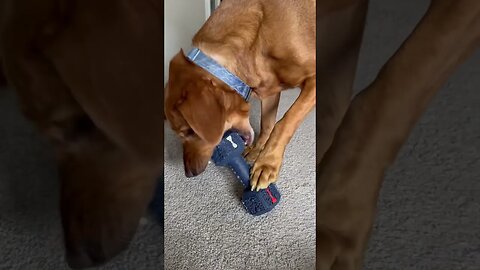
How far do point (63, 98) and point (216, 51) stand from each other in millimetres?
890

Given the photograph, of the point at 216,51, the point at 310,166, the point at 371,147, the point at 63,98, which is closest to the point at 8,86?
the point at 63,98

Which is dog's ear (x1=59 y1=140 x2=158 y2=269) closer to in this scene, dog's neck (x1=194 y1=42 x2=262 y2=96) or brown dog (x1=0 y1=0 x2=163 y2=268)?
brown dog (x1=0 y1=0 x2=163 y2=268)

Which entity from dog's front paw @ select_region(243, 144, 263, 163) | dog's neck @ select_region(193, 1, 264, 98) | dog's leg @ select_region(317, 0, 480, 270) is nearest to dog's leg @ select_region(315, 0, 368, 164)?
dog's leg @ select_region(317, 0, 480, 270)

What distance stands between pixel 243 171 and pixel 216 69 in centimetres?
26

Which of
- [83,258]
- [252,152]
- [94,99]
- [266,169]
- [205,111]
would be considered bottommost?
[252,152]

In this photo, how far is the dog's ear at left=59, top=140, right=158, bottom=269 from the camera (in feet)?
1.53

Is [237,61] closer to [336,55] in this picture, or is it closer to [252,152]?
[252,152]

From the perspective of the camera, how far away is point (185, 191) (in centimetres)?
139

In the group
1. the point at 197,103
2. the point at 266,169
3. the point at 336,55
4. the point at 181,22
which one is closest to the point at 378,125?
the point at 336,55

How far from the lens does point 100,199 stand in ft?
1.55

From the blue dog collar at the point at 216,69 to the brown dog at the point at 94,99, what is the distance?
2.72ft

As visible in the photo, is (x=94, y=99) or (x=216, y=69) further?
(x=216, y=69)

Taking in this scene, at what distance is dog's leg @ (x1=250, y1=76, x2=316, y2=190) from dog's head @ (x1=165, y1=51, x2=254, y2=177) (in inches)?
Result: 5.1

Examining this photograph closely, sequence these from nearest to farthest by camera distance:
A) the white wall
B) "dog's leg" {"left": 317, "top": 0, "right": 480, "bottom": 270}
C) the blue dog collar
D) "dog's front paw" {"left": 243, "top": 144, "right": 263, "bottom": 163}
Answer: "dog's leg" {"left": 317, "top": 0, "right": 480, "bottom": 270}
the blue dog collar
the white wall
"dog's front paw" {"left": 243, "top": 144, "right": 263, "bottom": 163}
